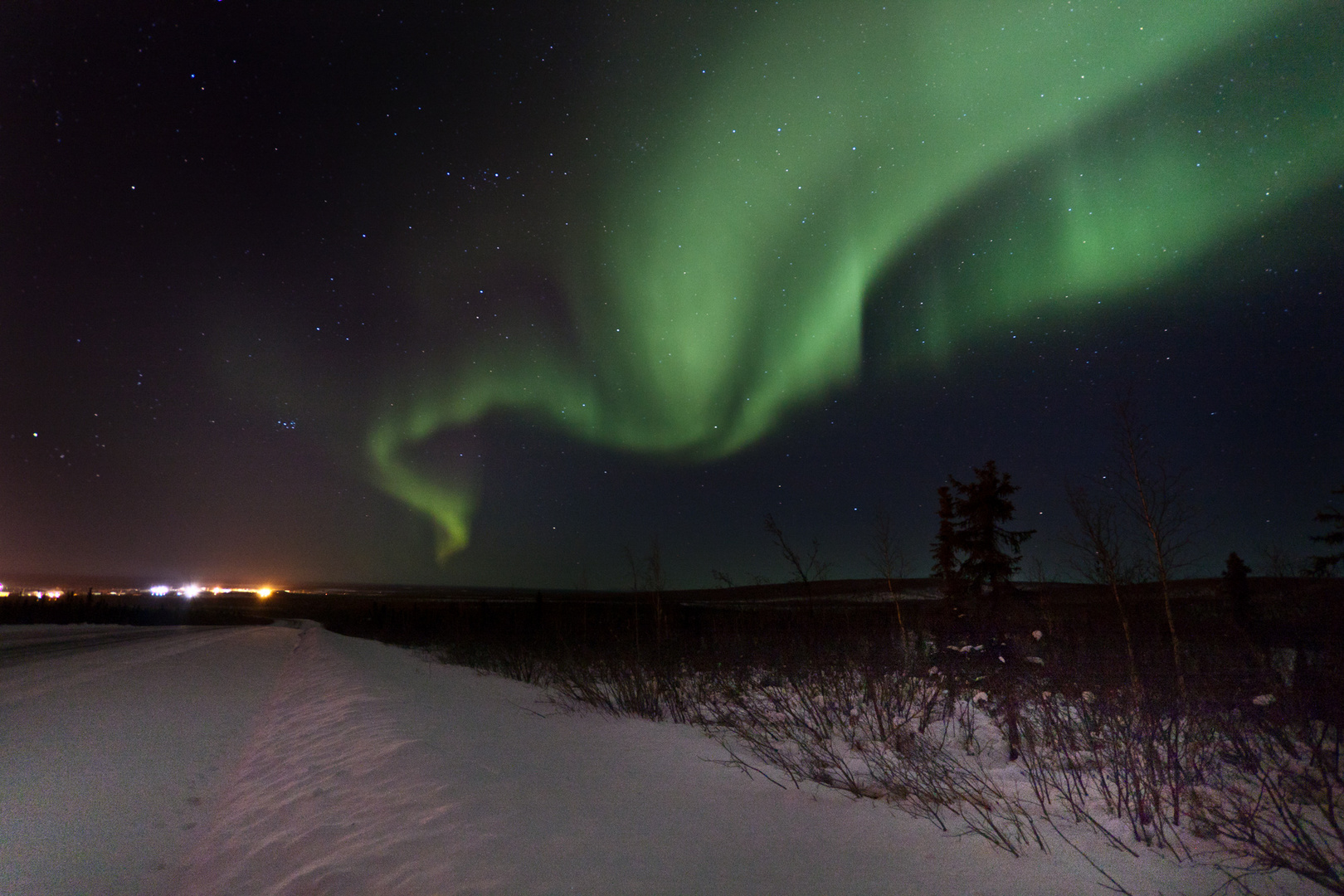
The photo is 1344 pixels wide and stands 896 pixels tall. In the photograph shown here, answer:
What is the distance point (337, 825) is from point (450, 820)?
1102 millimetres

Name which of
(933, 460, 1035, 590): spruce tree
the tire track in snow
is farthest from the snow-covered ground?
(933, 460, 1035, 590): spruce tree

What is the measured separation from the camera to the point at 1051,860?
4.28m

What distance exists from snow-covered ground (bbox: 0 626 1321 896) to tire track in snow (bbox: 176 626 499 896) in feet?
0.07

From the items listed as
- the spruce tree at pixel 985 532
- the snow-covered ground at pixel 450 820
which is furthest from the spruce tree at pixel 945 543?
the snow-covered ground at pixel 450 820

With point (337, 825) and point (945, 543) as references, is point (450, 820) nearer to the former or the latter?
point (337, 825)

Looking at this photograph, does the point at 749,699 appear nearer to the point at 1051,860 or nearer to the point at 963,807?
the point at 963,807

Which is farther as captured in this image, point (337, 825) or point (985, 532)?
point (985, 532)

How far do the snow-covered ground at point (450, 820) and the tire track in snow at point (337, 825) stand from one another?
0.07ft

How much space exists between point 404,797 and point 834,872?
400 centimetres

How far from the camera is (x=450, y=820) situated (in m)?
5.18

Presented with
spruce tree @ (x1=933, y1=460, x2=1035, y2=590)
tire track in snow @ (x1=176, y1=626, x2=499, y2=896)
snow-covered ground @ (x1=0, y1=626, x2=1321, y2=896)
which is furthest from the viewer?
spruce tree @ (x1=933, y1=460, x2=1035, y2=590)

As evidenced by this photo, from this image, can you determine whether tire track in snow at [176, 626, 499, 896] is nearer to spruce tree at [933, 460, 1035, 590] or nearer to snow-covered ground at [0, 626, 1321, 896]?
snow-covered ground at [0, 626, 1321, 896]

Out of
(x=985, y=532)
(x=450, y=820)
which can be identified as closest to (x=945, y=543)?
(x=985, y=532)

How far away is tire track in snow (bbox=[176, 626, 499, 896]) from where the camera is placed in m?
4.33
